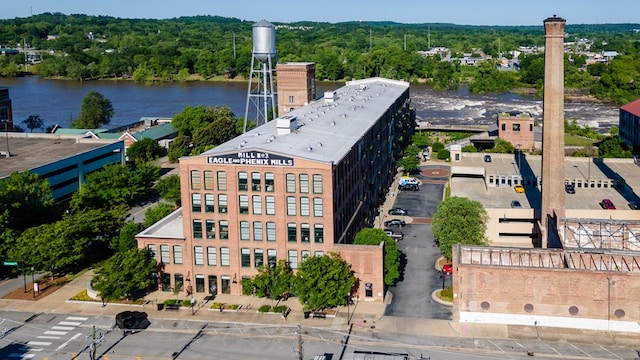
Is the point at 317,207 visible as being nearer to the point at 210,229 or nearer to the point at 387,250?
the point at 387,250

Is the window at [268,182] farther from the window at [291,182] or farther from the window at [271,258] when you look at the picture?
the window at [271,258]

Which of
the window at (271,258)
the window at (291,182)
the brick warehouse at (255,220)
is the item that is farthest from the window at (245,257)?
the window at (291,182)

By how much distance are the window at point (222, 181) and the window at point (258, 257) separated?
5661mm

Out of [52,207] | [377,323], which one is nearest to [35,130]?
[52,207]

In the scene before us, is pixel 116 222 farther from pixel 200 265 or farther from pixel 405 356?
pixel 405 356

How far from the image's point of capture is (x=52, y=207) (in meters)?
70.4

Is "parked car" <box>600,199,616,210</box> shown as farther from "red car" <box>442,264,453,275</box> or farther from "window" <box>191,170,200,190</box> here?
"window" <box>191,170,200,190</box>

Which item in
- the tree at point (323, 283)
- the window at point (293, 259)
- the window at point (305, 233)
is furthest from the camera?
the window at point (293, 259)

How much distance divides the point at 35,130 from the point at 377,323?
372ft

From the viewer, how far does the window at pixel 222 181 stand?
56.4 meters

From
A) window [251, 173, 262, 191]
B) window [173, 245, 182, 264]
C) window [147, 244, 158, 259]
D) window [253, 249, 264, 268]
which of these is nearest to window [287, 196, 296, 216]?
window [251, 173, 262, 191]

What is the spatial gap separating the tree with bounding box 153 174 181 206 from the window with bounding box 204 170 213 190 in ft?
80.5

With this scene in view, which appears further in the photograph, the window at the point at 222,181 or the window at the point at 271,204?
the window at the point at 222,181

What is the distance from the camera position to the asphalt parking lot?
2114 inches
